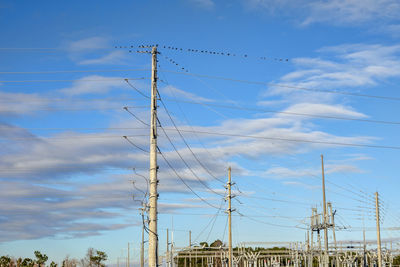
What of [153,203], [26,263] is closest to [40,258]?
[26,263]

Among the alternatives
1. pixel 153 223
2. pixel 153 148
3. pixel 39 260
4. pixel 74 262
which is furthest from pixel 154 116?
pixel 74 262

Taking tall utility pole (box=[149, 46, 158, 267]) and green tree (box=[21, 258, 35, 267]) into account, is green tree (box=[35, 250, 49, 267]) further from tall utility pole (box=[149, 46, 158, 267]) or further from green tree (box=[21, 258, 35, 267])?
tall utility pole (box=[149, 46, 158, 267])

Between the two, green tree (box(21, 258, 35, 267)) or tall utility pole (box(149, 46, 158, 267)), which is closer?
tall utility pole (box(149, 46, 158, 267))

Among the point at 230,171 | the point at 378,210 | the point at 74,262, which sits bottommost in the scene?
the point at 74,262

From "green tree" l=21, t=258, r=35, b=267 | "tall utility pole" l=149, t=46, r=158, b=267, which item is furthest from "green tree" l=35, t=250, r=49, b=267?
"tall utility pole" l=149, t=46, r=158, b=267

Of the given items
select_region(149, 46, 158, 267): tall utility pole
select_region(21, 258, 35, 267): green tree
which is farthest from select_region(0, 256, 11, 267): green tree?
select_region(149, 46, 158, 267): tall utility pole

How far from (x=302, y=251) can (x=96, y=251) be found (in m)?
67.3

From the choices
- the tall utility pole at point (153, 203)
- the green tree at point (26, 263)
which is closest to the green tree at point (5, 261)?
the green tree at point (26, 263)

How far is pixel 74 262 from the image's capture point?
14825 centimetres

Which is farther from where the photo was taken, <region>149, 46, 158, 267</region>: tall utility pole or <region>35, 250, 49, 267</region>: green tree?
<region>35, 250, 49, 267</region>: green tree

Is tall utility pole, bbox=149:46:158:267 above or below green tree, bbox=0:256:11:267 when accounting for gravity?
above

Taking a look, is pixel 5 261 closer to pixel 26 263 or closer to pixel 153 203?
pixel 26 263

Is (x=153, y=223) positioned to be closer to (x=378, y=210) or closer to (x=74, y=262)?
(x=378, y=210)

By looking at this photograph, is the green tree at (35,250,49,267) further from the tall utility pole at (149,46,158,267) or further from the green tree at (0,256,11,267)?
the tall utility pole at (149,46,158,267)
